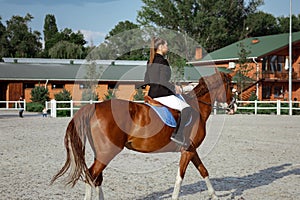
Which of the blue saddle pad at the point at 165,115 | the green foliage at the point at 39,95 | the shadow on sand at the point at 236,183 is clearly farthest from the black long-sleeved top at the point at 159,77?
the green foliage at the point at 39,95

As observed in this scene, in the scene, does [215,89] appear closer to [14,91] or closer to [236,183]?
[236,183]

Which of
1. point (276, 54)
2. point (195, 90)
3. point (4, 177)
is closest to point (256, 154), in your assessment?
point (195, 90)

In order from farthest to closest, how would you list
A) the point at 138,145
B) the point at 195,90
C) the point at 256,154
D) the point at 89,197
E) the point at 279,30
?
the point at 279,30 → the point at 256,154 → the point at 195,90 → the point at 138,145 → the point at 89,197

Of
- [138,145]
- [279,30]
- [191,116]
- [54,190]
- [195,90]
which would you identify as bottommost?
[54,190]

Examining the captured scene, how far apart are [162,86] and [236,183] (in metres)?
2.79

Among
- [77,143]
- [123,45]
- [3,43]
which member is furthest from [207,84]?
[3,43]

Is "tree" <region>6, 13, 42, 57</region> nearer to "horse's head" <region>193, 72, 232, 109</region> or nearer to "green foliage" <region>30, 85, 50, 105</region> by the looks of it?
"green foliage" <region>30, 85, 50, 105</region>

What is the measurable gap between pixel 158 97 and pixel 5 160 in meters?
5.67

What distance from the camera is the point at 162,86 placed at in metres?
6.50

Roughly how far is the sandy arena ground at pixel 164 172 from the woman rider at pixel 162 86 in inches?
50.1

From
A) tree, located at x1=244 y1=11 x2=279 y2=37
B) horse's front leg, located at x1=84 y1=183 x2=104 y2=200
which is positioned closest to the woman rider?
horse's front leg, located at x1=84 y1=183 x2=104 y2=200

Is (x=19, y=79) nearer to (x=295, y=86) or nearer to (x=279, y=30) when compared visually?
(x=295, y=86)

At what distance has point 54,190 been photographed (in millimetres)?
7320

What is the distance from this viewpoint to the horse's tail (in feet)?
19.4
